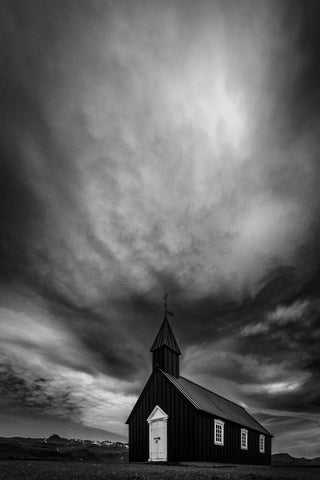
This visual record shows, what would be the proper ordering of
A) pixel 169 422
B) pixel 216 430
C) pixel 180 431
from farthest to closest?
pixel 216 430 → pixel 169 422 → pixel 180 431

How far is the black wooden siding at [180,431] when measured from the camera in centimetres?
2720

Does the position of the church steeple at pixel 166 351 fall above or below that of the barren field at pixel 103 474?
above

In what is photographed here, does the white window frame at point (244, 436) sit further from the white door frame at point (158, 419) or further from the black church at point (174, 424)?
the white door frame at point (158, 419)

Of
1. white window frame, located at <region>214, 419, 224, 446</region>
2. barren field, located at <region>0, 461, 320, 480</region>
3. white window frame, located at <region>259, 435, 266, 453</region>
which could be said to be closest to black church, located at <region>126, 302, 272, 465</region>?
white window frame, located at <region>214, 419, 224, 446</region>

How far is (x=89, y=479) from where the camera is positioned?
32.0 ft

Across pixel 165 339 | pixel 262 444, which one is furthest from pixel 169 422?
pixel 262 444

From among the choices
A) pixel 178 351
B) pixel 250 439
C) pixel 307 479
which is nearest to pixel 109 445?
pixel 250 439

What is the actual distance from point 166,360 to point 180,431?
663 centimetres

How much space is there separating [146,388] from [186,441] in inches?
263

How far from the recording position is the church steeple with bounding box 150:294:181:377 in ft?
108

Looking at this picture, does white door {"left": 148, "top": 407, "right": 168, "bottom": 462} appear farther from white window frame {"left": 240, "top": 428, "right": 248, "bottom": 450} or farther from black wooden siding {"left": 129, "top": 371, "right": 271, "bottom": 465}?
white window frame {"left": 240, "top": 428, "right": 248, "bottom": 450}

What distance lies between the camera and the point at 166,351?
3338 cm

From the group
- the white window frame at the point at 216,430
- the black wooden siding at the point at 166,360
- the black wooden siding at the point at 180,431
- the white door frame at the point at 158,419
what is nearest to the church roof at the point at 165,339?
the black wooden siding at the point at 166,360

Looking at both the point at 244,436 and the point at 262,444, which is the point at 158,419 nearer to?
the point at 244,436
